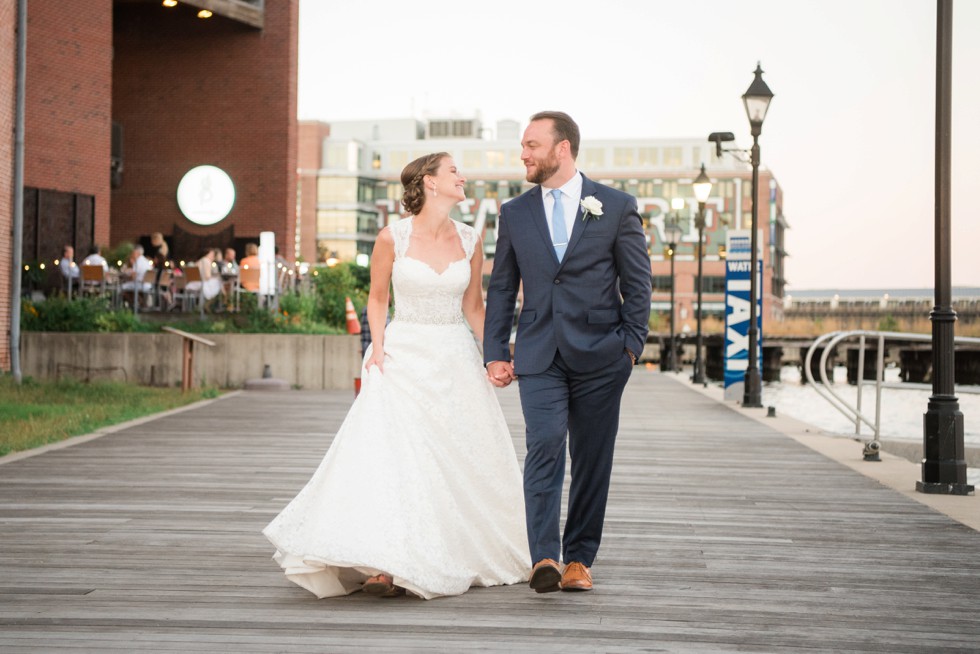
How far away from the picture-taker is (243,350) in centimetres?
2306

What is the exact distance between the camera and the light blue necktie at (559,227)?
5395 mm

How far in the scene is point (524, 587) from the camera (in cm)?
561

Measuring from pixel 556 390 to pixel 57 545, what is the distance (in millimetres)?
2971

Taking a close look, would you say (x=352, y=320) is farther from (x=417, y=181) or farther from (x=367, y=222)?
(x=367, y=222)

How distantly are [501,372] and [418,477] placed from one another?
0.59 meters

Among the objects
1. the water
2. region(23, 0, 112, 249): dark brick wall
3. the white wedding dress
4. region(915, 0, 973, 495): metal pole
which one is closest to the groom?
the white wedding dress

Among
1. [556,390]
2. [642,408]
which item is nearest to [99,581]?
[556,390]

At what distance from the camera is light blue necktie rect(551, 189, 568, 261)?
212 inches

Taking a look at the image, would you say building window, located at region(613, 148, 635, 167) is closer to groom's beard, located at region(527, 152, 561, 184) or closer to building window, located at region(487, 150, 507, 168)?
building window, located at region(487, 150, 507, 168)

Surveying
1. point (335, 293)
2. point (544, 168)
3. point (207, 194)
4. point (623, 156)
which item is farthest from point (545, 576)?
point (623, 156)

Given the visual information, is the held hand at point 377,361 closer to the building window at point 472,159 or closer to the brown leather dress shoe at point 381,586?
the brown leather dress shoe at point 381,586

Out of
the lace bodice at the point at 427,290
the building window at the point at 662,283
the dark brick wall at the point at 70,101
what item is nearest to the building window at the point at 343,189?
the building window at the point at 662,283

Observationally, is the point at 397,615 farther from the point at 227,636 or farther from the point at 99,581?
the point at 99,581

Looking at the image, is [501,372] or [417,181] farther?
[417,181]
